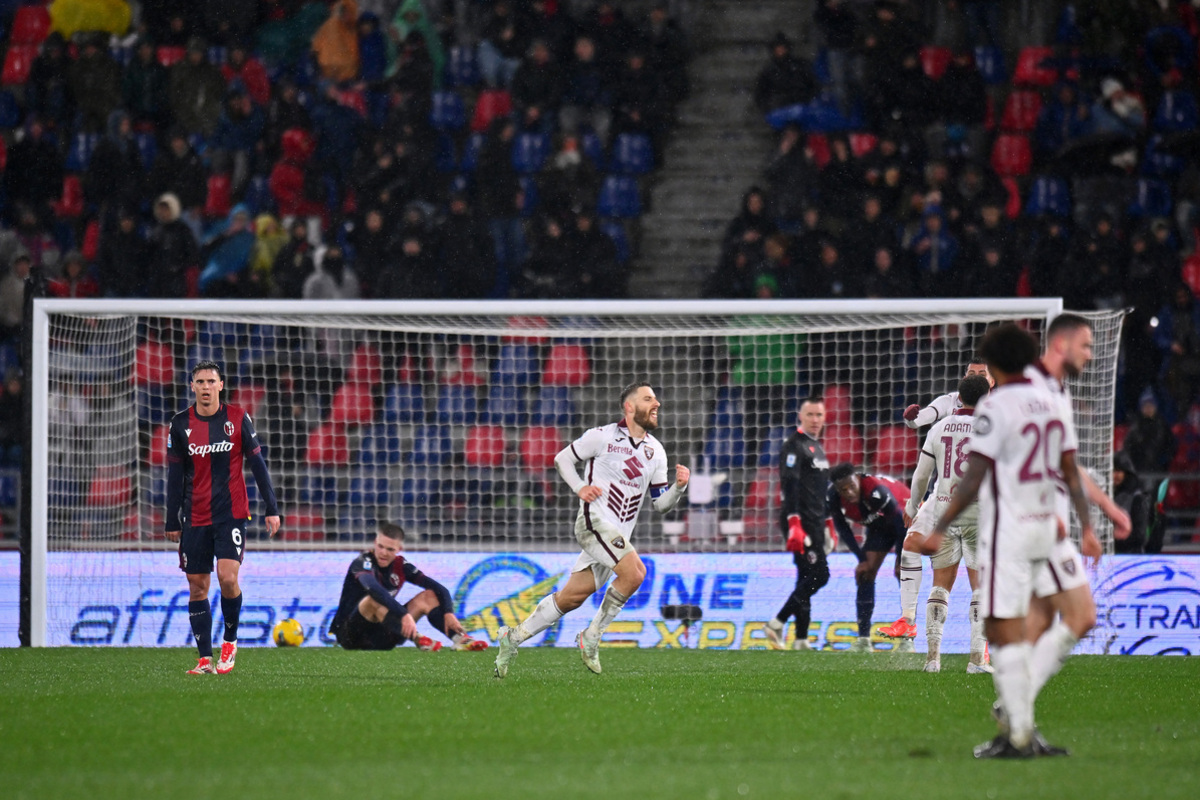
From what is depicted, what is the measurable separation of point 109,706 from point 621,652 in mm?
5669

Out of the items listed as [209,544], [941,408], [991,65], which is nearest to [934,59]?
[991,65]

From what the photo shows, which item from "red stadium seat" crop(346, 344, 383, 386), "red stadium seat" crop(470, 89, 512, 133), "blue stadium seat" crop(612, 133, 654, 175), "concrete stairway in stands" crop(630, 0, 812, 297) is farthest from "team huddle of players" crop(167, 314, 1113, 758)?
"red stadium seat" crop(470, 89, 512, 133)

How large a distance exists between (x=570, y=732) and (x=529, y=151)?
43.1 ft

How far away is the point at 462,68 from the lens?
20.7 meters

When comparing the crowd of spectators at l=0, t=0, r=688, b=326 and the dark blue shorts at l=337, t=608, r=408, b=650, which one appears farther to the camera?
the crowd of spectators at l=0, t=0, r=688, b=326

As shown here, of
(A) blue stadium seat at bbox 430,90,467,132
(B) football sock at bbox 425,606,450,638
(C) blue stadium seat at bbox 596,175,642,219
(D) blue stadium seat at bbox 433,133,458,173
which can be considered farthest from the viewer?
(A) blue stadium seat at bbox 430,90,467,132

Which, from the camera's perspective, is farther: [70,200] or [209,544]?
[70,200]

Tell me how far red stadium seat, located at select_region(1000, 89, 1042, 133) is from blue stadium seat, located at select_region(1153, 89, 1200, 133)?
4.84 ft

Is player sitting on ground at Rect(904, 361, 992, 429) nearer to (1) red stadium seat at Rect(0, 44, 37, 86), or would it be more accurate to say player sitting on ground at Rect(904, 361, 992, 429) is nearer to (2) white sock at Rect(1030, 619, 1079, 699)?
(2) white sock at Rect(1030, 619, 1079, 699)

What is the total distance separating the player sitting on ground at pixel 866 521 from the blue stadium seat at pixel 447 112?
28.1 ft

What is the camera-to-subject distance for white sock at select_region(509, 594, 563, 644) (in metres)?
10.4

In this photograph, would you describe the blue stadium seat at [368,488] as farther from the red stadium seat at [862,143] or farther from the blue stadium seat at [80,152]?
the red stadium seat at [862,143]

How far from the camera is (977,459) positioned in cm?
648

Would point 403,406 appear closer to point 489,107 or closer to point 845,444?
point 845,444
